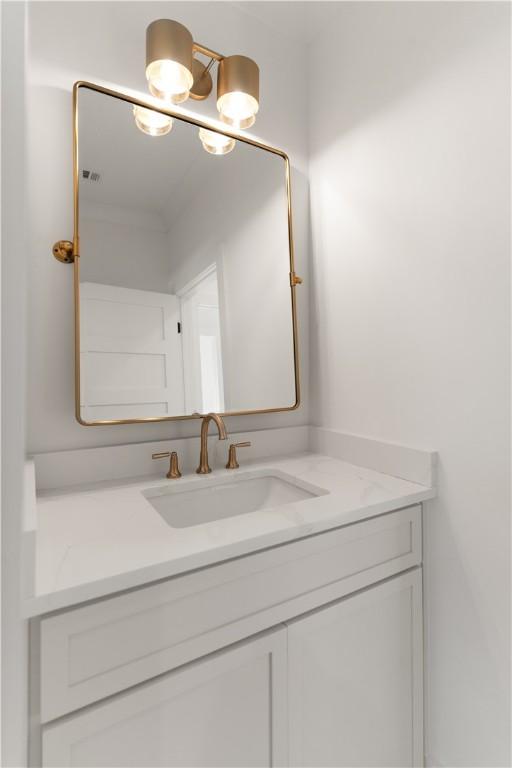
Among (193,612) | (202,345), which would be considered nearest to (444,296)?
(202,345)

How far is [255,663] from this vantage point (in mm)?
790

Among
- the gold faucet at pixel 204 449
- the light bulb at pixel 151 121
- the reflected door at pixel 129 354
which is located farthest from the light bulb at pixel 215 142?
the gold faucet at pixel 204 449

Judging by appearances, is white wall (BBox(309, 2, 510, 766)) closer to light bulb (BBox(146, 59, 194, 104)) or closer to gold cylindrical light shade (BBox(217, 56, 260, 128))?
gold cylindrical light shade (BBox(217, 56, 260, 128))

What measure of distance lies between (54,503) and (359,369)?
990 millimetres

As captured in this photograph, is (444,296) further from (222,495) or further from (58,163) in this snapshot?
(58,163)

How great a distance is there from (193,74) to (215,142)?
0.65ft

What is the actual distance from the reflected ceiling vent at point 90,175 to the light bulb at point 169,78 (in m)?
0.30

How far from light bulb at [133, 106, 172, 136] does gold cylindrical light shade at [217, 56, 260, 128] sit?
18 cm

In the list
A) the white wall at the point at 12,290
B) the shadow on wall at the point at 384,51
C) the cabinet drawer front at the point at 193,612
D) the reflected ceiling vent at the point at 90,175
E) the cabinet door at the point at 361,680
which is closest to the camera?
the white wall at the point at 12,290

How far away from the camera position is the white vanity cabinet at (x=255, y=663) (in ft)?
2.09

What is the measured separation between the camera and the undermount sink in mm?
1111

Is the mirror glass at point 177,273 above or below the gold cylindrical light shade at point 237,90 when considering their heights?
below

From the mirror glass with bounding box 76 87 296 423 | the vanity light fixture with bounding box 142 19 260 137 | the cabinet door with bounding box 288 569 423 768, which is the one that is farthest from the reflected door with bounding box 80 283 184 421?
the cabinet door with bounding box 288 569 423 768

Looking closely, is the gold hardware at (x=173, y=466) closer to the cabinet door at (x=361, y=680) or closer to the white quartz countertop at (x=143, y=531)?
the white quartz countertop at (x=143, y=531)
